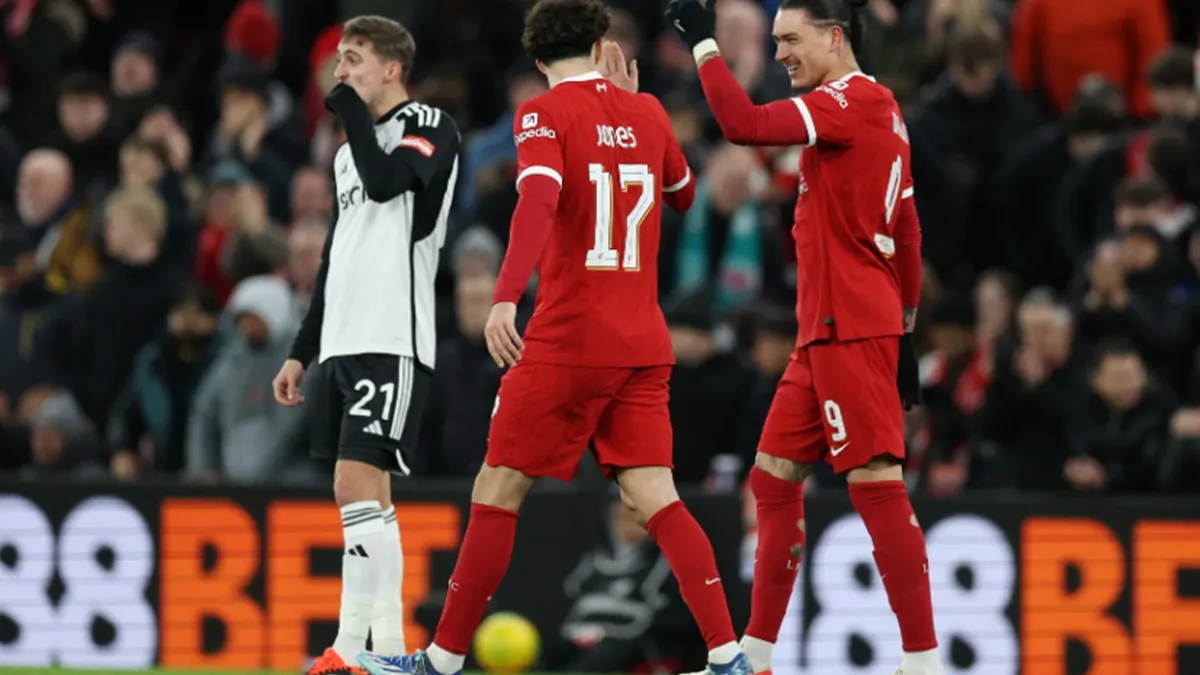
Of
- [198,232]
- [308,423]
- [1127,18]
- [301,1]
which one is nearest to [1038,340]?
[1127,18]

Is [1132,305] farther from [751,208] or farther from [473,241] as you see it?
[473,241]

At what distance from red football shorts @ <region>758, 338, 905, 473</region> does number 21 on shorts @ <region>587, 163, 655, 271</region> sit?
76 centimetres

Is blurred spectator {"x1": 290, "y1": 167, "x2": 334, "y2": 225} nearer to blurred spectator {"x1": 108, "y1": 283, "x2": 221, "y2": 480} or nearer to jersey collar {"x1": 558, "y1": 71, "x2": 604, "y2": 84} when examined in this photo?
blurred spectator {"x1": 108, "y1": 283, "x2": 221, "y2": 480}

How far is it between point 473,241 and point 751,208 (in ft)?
5.75

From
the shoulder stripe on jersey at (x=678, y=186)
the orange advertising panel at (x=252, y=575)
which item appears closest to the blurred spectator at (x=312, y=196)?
the orange advertising panel at (x=252, y=575)

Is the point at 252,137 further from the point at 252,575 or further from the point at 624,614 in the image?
the point at 624,614

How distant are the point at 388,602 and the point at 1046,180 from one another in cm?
657

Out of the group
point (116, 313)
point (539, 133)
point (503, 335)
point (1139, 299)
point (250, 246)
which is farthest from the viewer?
point (116, 313)

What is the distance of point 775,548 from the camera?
8234mm

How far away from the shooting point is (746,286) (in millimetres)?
13477

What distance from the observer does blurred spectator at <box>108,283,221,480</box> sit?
13531 millimetres

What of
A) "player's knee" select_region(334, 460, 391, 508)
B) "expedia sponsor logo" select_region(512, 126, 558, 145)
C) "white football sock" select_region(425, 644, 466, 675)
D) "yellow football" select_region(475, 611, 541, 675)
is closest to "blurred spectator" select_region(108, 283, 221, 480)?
"yellow football" select_region(475, 611, 541, 675)

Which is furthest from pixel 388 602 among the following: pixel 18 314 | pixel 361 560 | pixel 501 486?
pixel 18 314

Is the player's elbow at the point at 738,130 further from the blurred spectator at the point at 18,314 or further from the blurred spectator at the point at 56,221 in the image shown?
the blurred spectator at the point at 56,221
